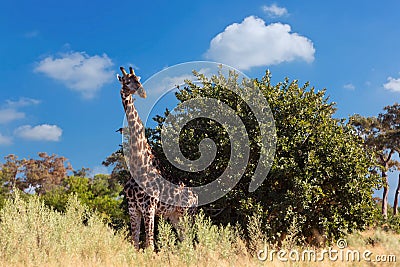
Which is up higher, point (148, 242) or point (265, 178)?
point (265, 178)

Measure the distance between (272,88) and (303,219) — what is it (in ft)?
17.4

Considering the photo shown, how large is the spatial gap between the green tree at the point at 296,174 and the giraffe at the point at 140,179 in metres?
0.77

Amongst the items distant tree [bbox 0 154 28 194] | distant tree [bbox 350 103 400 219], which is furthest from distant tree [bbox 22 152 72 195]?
distant tree [bbox 350 103 400 219]

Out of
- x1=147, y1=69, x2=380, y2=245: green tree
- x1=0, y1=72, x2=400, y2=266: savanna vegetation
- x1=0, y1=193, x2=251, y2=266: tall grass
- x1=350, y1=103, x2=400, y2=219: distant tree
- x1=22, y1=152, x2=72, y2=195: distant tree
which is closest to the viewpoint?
x1=0, y1=193, x2=251, y2=266: tall grass

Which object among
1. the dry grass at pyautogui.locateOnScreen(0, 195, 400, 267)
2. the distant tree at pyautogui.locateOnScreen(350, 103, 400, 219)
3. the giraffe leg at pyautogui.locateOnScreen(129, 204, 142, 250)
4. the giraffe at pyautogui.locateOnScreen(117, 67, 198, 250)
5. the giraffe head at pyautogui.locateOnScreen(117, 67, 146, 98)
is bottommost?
the dry grass at pyautogui.locateOnScreen(0, 195, 400, 267)

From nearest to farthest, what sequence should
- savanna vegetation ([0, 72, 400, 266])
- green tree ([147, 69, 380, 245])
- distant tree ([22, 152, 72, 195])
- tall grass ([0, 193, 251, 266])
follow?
tall grass ([0, 193, 251, 266]), savanna vegetation ([0, 72, 400, 266]), green tree ([147, 69, 380, 245]), distant tree ([22, 152, 72, 195])

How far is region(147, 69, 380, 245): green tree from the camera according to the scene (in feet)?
49.5

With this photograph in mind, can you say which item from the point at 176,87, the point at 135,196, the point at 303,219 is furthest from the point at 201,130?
the point at 303,219

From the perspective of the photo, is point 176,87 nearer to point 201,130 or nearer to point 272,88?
point 201,130

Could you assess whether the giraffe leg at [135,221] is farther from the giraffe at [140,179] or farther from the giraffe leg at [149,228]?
the giraffe leg at [149,228]

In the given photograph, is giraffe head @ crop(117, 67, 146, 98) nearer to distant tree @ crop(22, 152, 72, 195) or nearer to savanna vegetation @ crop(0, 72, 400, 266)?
savanna vegetation @ crop(0, 72, 400, 266)

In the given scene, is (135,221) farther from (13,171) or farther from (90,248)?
(13,171)

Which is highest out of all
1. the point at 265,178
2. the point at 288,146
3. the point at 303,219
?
the point at 288,146

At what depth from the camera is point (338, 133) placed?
16922 mm
